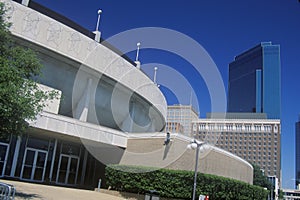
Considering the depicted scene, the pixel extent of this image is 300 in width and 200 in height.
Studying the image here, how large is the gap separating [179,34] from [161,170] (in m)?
11.0

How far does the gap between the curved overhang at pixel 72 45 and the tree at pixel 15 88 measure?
8.47m

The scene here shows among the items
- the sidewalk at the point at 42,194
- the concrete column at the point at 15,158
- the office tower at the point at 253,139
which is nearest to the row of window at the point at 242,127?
the office tower at the point at 253,139

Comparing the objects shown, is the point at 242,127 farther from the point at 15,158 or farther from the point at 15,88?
the point at 15,88

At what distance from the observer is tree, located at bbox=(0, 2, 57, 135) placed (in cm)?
1133

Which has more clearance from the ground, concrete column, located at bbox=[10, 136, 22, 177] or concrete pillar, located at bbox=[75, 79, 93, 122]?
concrete pillar, located at bbox=[75, 79, 93, 122]

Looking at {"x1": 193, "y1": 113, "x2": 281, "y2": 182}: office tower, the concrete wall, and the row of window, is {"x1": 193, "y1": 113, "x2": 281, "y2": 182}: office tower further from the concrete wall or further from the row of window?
the concrete wall

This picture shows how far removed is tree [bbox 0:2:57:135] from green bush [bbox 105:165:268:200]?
30.1 feet

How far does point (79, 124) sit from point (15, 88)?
10.7 m

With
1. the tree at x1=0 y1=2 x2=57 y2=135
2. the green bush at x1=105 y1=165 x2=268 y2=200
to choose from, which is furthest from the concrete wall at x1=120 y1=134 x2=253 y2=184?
the tree at x1=0 y1=2 x2=57 y2=135

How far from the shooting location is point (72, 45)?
23.9 metres

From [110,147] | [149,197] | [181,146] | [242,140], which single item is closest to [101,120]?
[110,147]

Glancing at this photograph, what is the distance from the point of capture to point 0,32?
12453mm

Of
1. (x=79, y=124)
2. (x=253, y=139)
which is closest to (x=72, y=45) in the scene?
(x=79, y=124)

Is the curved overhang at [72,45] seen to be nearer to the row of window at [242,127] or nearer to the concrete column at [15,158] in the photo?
the concrete column at [15,158]
